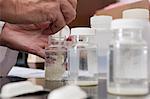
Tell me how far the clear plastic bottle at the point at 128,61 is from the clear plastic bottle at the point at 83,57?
7.0 inches

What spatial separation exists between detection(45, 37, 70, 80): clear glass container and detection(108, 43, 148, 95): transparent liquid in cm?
29

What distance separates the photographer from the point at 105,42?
0.89m

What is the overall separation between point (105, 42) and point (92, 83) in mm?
Result: 208

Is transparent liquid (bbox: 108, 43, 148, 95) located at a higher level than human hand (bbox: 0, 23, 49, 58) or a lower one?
lower

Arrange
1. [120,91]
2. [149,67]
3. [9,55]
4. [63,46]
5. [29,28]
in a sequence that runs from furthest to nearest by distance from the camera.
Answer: [9,55] → [29,28] → [63,46] → [149,67] → [120,91]

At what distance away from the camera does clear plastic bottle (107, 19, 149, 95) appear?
0.55 metres

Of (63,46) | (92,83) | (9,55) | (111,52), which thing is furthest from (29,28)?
(111,52)

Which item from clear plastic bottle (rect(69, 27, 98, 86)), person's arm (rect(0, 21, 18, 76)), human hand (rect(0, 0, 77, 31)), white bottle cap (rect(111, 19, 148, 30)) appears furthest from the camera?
person's arm (rect(0, 21, 18, 76))

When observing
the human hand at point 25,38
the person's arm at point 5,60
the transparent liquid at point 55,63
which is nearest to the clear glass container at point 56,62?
the transparent liquid at point 55,63

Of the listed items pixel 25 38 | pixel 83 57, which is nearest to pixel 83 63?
pixel 83 57

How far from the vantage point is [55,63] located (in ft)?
2.76

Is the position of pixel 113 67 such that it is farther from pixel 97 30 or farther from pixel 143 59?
pixel 97 30

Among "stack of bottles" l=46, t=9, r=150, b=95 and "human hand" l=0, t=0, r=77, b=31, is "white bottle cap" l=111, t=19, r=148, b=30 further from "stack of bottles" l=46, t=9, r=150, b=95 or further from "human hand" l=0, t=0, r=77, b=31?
"human hand" l=0, t=0, r=77, b=31

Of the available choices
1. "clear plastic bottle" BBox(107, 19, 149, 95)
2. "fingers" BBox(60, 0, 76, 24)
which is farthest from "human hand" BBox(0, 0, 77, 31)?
"clear plastic bottle" BBox(107, 19, 149, 95)
